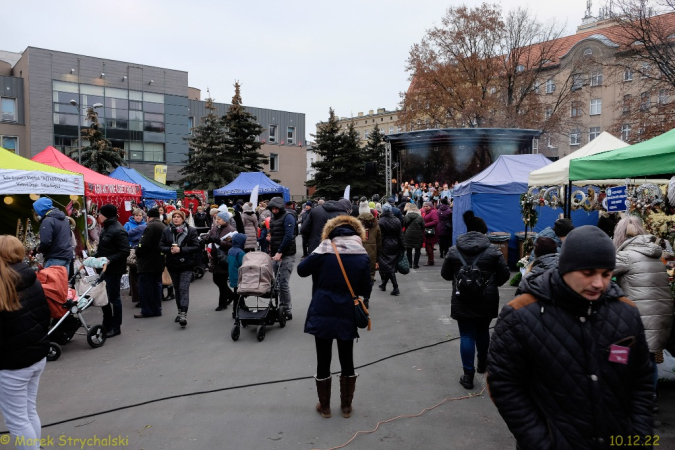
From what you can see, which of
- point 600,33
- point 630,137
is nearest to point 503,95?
point 630,137

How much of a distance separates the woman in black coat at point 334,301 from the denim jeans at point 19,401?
2.17 metres

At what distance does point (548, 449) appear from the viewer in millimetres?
2057

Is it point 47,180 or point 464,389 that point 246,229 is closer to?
point 47,180

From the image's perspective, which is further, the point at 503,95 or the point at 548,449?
the point at 503,95

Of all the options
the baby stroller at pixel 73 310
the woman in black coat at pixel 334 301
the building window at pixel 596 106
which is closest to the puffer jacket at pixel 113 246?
the baby stroller at pixel 73 310

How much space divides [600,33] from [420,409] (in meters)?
53.5

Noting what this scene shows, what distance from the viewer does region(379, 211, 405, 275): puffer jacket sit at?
9.55 meters

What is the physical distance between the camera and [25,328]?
3.31 metres

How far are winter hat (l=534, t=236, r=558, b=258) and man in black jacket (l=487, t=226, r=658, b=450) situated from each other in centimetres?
263

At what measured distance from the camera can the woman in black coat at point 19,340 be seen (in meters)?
3.24

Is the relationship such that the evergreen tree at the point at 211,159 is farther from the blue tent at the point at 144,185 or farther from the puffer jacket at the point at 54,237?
the puffer jacket at the point at 54,237

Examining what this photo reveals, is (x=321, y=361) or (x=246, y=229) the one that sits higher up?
(x=246, y=229)

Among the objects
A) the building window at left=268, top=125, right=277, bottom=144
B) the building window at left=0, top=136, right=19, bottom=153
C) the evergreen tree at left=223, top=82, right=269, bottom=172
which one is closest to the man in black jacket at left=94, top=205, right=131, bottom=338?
the evergreen tree at left=223, top=82, right=269, bottom=172

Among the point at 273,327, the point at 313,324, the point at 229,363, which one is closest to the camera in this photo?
the point at 313,324
